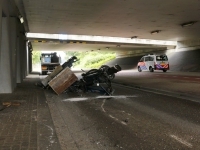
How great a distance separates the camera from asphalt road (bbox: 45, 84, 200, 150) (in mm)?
4355

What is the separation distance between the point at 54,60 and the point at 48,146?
92.5 feet

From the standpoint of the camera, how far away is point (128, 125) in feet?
18.4

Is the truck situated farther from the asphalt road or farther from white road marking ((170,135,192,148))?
white road marking ((170,135,192,148))

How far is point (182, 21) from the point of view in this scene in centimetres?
1609

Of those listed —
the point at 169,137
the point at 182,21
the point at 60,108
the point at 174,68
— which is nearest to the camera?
the point at 169,137

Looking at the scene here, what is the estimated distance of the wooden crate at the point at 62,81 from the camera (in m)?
10.7

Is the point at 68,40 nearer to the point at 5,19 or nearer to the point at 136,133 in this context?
the point at 5,19

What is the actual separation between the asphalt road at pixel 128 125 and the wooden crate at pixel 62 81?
7.84ft

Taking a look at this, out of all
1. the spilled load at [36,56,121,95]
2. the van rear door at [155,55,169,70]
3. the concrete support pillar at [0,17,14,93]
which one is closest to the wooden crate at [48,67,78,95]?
the spilled load at [36,56,121,95]

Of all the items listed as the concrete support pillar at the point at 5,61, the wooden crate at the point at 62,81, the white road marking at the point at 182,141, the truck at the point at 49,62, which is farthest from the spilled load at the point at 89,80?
the truck at the point at 49,62

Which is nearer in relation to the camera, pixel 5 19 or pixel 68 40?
pixel 5 19

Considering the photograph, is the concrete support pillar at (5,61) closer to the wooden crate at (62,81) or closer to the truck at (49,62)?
the wooden crate at (62,81)

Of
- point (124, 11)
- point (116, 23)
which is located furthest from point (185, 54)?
point (124, 11)

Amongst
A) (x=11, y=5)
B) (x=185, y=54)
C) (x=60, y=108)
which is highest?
(x=11, y=5)
